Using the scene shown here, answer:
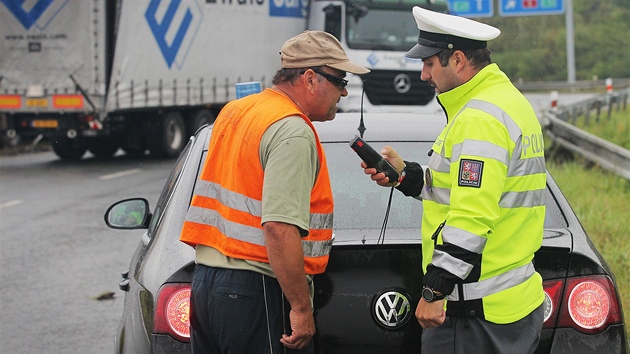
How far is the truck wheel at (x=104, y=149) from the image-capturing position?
818 inches

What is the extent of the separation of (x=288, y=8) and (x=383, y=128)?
1855 centimetres

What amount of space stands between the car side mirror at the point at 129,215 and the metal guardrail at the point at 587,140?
24.1 feet

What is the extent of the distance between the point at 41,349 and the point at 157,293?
115 inches

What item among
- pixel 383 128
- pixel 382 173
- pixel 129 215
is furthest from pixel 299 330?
pixel 129 215

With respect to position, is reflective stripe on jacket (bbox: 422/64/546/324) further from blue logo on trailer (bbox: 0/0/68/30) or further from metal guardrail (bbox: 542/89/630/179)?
blue logo on trailer (bbox: 0/0/68/30)

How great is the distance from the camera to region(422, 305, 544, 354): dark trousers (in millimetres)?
3203

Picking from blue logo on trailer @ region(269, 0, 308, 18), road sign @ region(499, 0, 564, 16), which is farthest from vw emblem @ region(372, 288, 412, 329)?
road sign @ region(499, 0, 564, 16)

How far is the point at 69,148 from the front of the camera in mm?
20500

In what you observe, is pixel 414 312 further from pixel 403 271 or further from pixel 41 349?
pixel 41 349

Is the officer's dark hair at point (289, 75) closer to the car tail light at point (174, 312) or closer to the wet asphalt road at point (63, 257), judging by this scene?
the car tail light at point (174, 312)

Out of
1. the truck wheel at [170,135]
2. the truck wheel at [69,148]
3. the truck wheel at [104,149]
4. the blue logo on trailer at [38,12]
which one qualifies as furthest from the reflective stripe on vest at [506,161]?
the truck wheel at [104,149]

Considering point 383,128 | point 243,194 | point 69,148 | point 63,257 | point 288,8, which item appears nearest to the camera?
A: point 243,194

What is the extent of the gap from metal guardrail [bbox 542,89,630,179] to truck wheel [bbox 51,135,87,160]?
8.68 metres

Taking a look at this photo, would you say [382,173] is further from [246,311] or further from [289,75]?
[246,311]
